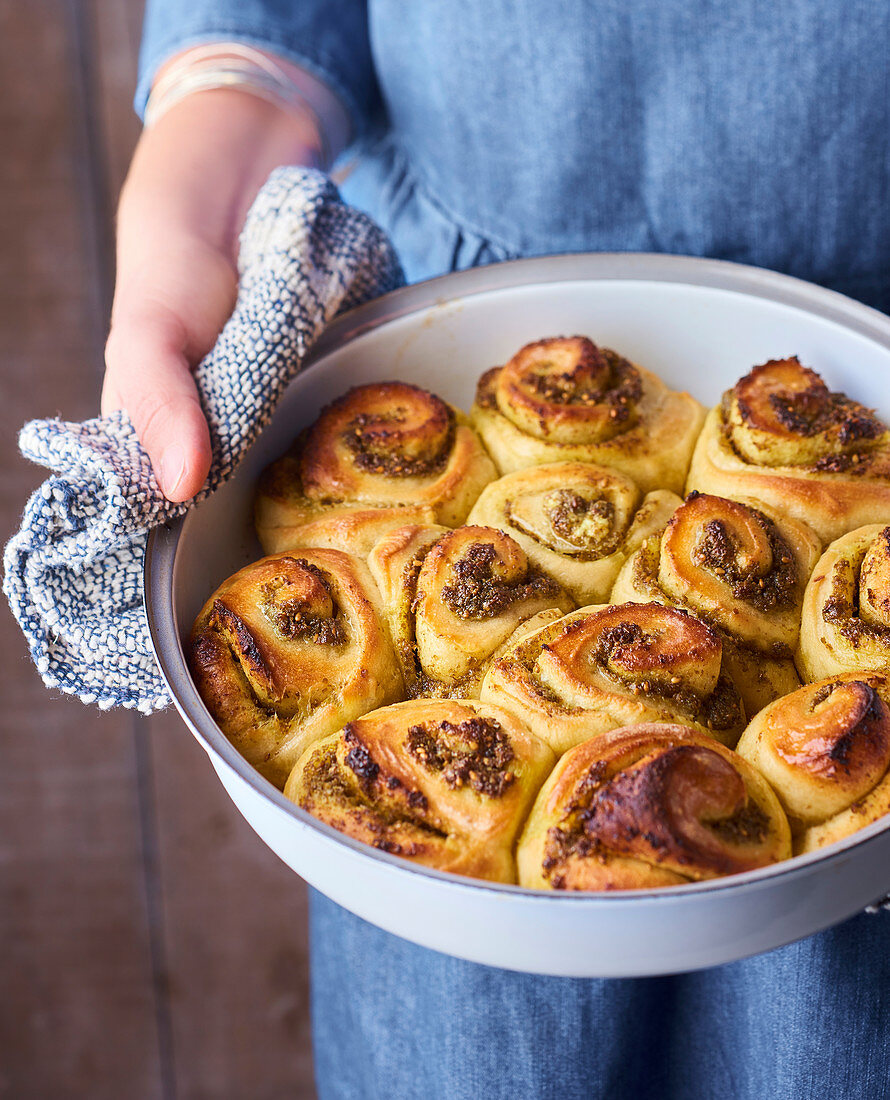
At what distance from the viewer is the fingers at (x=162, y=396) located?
939 millimetres

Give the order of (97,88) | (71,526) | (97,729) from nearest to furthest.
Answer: (71,526) < (97,88) < (97,729)

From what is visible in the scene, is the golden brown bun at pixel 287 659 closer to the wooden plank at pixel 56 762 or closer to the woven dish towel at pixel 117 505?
the woven dish towel at pixel 117 505

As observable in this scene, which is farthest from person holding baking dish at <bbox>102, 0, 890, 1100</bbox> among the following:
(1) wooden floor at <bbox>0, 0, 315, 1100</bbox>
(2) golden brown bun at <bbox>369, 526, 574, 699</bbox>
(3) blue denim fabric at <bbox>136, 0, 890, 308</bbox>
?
(1) wooden floor at <bbox>0, 0, 315, 1100</bbox>

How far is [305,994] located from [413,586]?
181 centimetres

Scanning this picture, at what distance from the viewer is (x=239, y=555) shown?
1.10 metres

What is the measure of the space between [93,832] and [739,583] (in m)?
2.06

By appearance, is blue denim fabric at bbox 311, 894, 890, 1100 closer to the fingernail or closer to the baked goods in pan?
the baked goods in pan

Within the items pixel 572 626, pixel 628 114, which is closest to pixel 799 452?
pixel 572 626

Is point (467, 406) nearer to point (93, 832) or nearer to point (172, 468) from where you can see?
point (172, 468)

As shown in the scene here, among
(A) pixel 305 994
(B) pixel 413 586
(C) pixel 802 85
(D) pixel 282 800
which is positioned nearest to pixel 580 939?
(D) pixel 282 800

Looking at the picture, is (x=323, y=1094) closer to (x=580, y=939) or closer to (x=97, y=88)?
(x=580, y=939)

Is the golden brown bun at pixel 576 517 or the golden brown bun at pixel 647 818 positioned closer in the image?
the golden brown bun at pixel 647 818

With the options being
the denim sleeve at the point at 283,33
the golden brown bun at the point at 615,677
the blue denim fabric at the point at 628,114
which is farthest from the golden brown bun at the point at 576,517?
the denim sleeve at the point at 283,33

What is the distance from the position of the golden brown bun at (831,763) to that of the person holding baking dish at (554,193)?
1.12 feet
